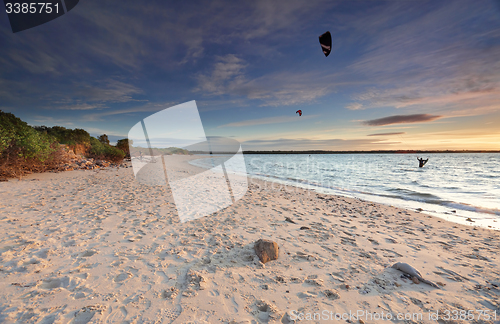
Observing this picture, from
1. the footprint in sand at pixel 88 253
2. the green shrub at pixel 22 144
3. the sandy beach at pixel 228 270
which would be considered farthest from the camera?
the green shrub at pixel 22 144

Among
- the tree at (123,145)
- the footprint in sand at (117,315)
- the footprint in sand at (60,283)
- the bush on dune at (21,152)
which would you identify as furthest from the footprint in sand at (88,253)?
the tree at (123,145)

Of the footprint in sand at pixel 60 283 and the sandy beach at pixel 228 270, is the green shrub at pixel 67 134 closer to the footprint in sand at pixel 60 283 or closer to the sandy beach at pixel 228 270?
the sandy beach at pixel 228 270

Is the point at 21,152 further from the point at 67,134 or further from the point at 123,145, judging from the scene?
the point at 123,145

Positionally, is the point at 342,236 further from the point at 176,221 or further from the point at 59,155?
the point at 59,155

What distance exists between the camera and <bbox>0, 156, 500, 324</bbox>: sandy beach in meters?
2.95

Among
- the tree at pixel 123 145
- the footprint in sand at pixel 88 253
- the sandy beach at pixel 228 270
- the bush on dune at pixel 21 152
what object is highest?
the tree at pixel 123 145

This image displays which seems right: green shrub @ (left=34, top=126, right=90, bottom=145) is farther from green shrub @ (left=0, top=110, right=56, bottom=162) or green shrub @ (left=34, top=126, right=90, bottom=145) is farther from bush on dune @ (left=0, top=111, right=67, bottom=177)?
green shrub @ (left=0, top=110, right=56, bottom=162)

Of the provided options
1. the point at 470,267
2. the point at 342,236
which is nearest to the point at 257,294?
the point at 342,236

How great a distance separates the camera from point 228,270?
4027mm

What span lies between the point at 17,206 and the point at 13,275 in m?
5.86

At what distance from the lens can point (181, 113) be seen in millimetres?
8438

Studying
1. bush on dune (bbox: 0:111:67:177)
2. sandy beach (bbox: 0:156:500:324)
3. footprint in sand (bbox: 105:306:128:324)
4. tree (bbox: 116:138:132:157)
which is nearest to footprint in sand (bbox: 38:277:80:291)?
sandy beach (bbox: 0:156:500:324)

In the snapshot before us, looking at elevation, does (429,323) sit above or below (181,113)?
below

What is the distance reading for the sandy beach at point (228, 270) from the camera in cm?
295
